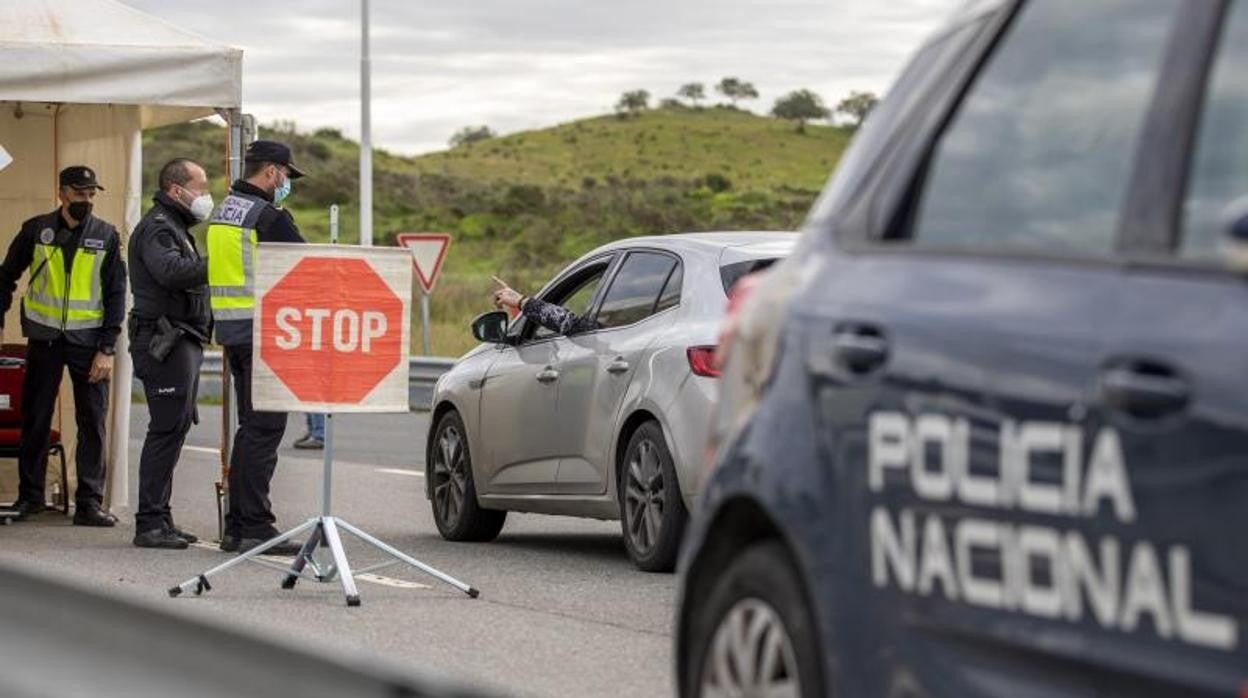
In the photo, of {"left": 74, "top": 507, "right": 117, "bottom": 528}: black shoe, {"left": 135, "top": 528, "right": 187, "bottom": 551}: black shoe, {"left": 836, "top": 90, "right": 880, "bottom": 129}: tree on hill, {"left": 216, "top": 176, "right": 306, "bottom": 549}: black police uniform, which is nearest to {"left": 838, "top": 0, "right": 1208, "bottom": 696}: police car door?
{"left": 216, "top": 176, "right": 306, "bottom": 549}: black police uniform

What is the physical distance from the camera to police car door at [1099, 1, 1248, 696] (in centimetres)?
380

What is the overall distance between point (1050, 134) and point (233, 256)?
8.85 meters

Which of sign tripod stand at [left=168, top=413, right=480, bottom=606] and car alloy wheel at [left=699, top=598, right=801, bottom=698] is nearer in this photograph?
car alloy wheel at [left=699, top=598, right=801, bottom=698]

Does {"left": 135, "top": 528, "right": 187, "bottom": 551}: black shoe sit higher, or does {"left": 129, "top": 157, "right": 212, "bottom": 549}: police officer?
{"left": 129, "top": 157, "right": 212, "bottom": 549}: police officer

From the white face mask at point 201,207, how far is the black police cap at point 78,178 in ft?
3.82

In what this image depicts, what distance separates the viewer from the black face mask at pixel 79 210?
48.9 feet

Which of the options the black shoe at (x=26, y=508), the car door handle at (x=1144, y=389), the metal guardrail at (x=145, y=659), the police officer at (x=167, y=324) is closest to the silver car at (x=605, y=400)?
the police officer at (x=167, y=324)

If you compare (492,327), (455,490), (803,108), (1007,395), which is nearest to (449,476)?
(455,490)

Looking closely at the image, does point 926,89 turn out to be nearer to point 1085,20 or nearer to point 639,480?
point 1085,20

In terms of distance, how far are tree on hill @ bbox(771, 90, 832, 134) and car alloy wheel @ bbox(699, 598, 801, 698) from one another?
5295 inches

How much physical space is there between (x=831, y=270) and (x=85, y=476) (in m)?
10.7

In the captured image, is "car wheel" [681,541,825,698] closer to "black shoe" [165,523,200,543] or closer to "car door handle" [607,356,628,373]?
"car door handle" [607,356,628,373]

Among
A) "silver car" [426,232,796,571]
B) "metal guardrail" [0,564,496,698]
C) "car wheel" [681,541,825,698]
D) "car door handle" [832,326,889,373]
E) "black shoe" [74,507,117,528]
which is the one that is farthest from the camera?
"black shoe" [74,507,117,528]

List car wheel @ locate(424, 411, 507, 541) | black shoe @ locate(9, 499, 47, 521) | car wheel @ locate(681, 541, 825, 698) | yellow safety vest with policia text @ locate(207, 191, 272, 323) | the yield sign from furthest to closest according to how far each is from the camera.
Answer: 1. the yield sign
2. black shoe @ locate(9, 499, 47, 521)
3. car wheel @ locate(424, 411, 507, 541)
4. yellow safety vest with policia text @ locate(207, 191, 272, 323)
5. car wheel @ locate(681, 541, 825, 698)
